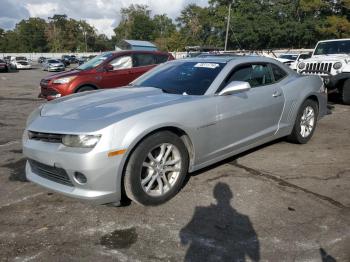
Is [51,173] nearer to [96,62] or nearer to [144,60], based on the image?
[96,62]

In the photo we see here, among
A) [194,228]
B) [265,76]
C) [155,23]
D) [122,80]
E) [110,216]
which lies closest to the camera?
[194,228]

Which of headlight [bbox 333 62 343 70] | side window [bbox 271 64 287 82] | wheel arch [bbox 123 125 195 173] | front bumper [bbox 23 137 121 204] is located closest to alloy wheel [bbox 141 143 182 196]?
wheel arch [bbox 123 125 195 173]

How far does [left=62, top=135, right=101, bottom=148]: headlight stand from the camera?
11.0 feet

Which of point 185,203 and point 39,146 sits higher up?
point 39,146

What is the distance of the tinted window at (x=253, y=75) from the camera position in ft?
15.7

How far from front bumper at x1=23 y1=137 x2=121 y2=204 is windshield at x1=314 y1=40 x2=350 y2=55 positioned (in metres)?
9.89

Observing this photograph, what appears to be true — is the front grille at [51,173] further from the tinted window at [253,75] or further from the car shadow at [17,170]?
the tinted window at [253,75]

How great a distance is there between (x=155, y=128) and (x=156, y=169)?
0.43 metres

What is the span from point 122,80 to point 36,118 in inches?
250

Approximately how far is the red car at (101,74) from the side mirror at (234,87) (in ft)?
20.2

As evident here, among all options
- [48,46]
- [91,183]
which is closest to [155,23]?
[48,46]

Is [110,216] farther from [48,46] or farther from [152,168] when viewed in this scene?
[48,46]

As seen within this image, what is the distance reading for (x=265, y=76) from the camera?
5258mm

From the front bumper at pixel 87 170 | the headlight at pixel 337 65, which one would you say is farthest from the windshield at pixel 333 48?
the front bumper at pixel 87 170
